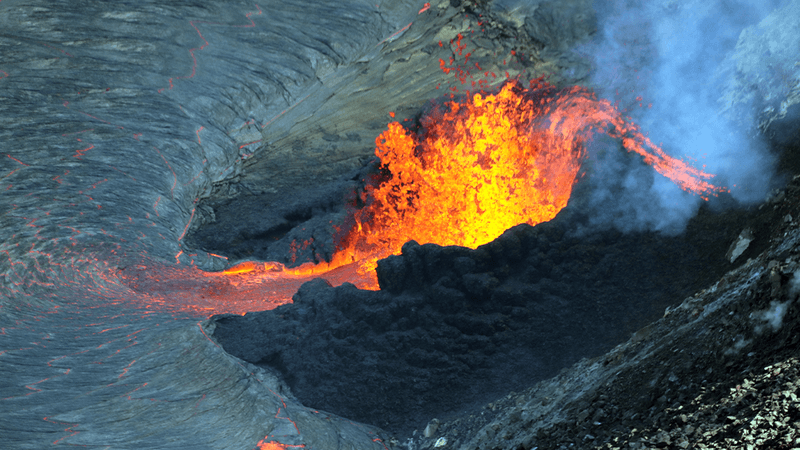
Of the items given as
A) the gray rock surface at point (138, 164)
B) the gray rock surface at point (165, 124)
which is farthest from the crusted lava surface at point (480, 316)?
the gray rock surface at point (165, 124)

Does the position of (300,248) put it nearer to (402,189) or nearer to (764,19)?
(402,189)

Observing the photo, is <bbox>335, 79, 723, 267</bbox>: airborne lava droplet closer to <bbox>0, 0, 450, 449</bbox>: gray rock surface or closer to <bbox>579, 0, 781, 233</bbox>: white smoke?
<bbox>579, 0, 781, 233</bbox>: white smoke

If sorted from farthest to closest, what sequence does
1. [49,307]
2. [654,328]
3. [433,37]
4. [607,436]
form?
[433,37], [49,307], [654,328], [607,436]

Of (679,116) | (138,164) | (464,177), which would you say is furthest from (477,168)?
(138,164)

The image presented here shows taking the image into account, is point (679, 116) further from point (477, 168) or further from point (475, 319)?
point (477, 168)

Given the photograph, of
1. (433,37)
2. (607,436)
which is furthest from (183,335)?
(433,37)

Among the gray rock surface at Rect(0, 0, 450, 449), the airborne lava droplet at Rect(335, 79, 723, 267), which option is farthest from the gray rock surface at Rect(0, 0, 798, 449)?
the airborne lava droplet at Rect(335, 79, 723, 267)

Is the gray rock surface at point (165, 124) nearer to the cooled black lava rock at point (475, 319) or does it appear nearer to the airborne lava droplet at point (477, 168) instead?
the airborne lava droplet at point (477, 168)
